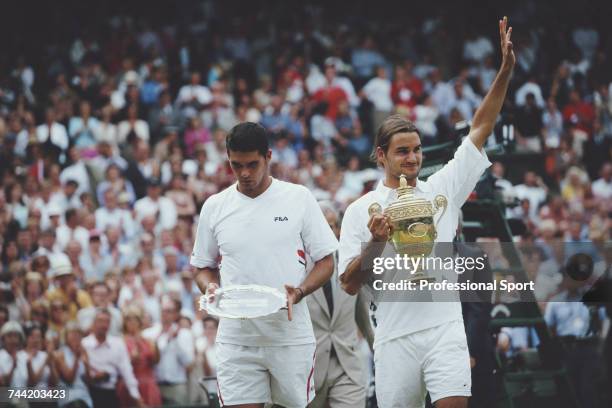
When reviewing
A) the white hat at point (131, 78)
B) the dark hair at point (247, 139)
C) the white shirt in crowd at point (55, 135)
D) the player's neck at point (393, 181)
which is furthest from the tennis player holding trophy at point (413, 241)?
the white hat at point (131, 78)

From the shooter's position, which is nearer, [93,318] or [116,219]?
[93,318]

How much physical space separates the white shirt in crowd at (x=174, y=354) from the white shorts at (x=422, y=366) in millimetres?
5855

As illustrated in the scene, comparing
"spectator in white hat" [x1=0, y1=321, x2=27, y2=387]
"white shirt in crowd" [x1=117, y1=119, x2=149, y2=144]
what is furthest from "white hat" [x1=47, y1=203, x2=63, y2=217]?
"spectator in white hat" [x1=0, y1=321, x2=27, y2=387]

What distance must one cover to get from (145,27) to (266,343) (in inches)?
651

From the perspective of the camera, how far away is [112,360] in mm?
11008

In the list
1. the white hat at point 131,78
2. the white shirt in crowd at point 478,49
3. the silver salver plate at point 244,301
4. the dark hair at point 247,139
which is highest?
the white shirt in crowd at point 478,49

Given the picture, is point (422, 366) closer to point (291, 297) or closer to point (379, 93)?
point (291, 297)

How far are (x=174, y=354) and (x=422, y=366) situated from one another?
6.10 meters

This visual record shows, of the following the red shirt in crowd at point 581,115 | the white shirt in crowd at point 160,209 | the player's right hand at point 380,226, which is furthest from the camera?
the red shirt in crowd at point 581,115

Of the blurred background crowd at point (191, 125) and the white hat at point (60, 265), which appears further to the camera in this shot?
the white hat at point (60, 265)

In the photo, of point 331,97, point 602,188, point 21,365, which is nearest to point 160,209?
point 21,365

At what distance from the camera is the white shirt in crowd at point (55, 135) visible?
16.9 meters

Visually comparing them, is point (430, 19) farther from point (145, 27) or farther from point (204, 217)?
point (204, 217)

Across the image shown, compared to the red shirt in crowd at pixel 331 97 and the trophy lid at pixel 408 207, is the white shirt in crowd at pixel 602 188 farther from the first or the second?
the trophy lid at pixel 408 207
